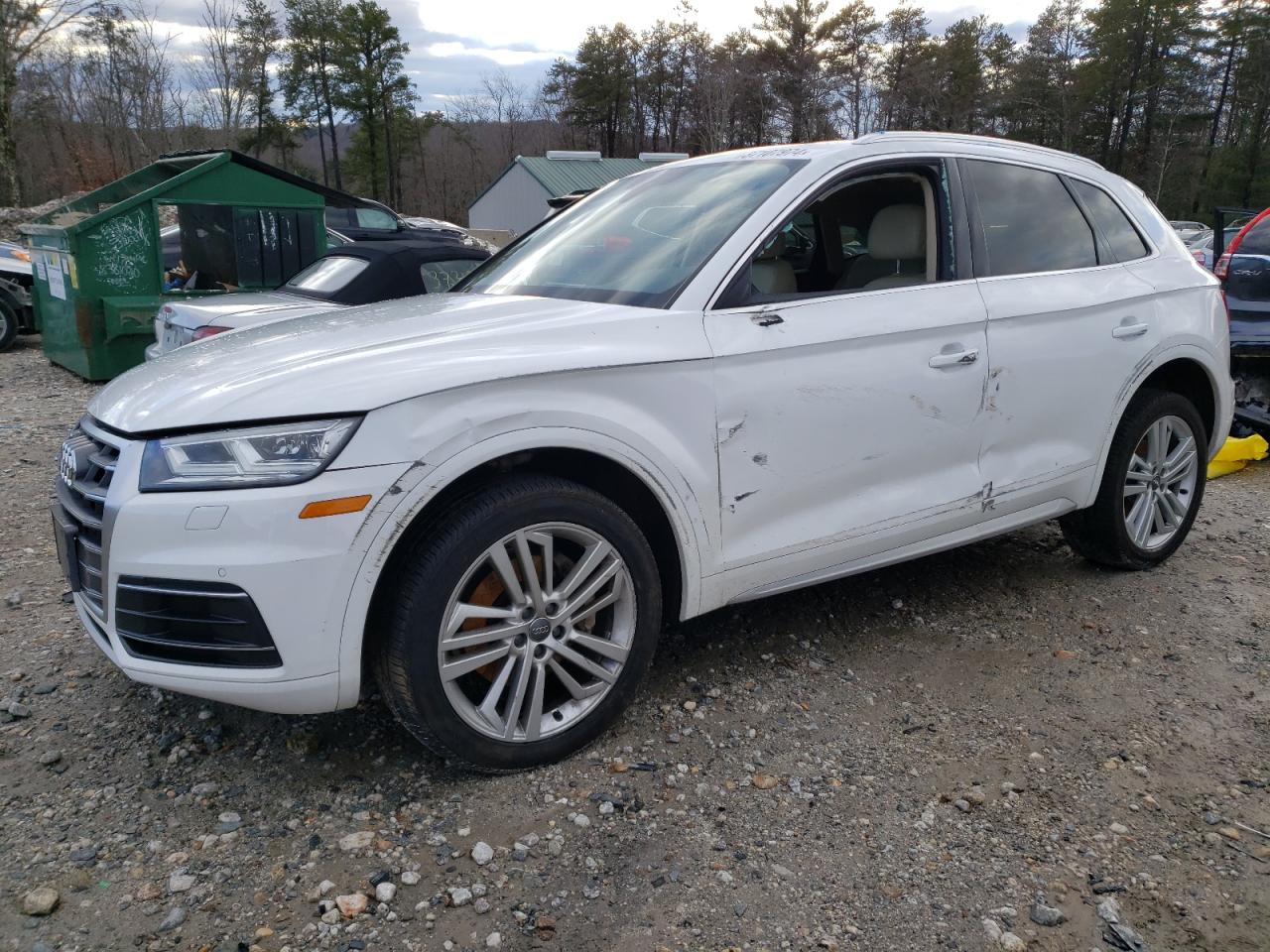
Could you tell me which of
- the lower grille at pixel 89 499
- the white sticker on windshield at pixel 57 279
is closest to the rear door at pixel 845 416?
the lower grille at pixel 89 499

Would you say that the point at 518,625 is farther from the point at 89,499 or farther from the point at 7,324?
the point at 7,324

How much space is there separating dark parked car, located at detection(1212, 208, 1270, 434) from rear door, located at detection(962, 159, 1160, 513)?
10.9 feet

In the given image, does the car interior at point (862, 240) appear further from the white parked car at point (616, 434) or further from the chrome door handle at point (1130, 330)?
the chrome door handle at point (1130, 330)

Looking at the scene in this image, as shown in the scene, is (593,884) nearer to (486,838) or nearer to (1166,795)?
(486,838)

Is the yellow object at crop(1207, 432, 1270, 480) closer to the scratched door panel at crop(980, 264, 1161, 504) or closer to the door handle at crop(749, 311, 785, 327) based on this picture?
the scratched door panel at crop(980, 264, 1161, 504)

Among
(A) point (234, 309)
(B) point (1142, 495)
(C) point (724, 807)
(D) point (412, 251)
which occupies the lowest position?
(C) point (724, 807)

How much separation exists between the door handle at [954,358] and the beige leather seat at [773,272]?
547 mm

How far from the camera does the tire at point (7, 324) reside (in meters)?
12.0

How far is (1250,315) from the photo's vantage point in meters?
6.64

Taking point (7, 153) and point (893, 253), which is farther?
point (7, 153)

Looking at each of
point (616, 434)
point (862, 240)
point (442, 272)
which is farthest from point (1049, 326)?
point (442, 272)

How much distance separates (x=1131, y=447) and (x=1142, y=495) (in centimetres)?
34

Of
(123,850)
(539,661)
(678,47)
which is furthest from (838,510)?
(678,47)

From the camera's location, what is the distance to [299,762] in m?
2.79
